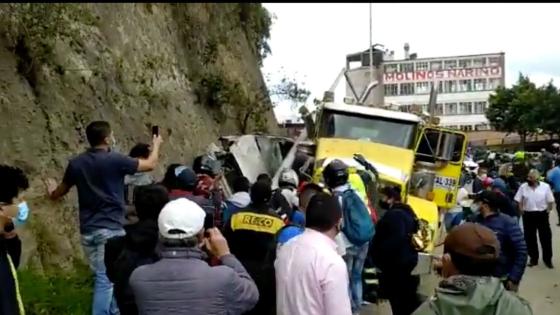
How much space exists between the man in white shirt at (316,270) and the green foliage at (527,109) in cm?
6554

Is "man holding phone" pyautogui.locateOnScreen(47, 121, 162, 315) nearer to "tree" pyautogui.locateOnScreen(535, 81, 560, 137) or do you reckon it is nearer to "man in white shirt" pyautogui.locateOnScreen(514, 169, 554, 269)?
"man in white shirt" pyautogui.locateOnScreen(514, 169, 554, 269)

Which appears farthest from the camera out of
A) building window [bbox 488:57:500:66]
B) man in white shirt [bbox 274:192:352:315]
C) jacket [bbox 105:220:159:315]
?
building window [bbox 488:57:500:66]

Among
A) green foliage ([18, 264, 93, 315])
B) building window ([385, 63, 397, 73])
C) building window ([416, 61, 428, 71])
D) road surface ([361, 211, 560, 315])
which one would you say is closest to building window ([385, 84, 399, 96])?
building window ([385, 63, 397, 73])

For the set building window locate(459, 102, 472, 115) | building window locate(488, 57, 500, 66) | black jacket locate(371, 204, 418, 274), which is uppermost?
building window locate(488, 57, 500, 66)

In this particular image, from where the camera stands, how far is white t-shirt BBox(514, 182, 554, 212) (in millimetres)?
14406

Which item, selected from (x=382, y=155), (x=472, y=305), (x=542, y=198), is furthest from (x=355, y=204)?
(x=542, y=198)

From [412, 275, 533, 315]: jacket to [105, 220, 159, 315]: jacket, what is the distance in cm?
203

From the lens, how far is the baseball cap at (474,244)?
3650 mm

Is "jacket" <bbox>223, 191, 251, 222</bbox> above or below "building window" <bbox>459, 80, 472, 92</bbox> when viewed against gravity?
above

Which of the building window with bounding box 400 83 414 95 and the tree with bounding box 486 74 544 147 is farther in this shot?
the building window with bounding box 400 83 414 95

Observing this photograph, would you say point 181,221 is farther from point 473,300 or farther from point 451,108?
point 451,108

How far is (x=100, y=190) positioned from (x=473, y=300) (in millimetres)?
4117

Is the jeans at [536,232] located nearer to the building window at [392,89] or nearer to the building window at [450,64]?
the building window at [392,89]

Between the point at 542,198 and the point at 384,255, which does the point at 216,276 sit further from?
A: the point at 542,198
